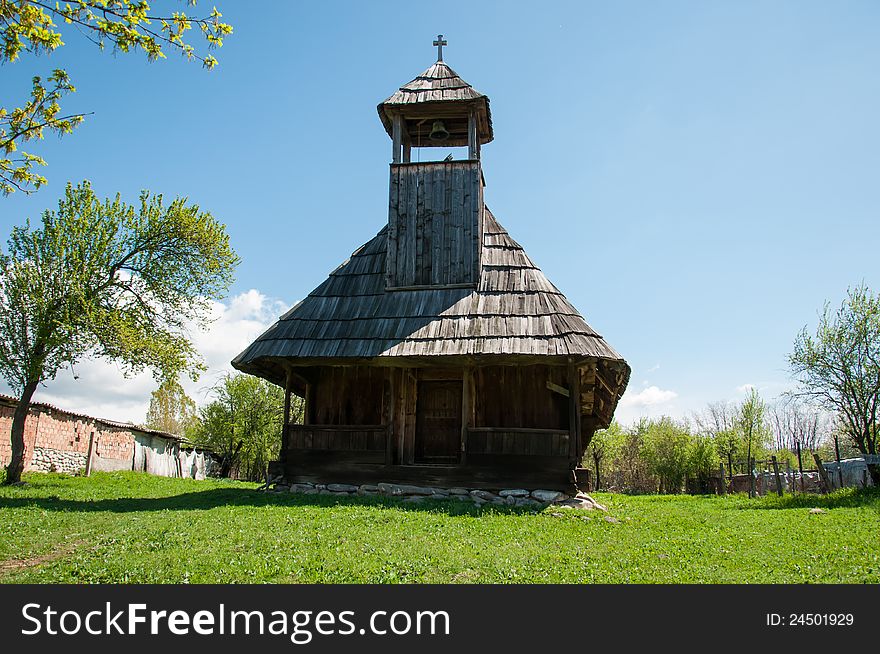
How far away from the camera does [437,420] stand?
45.7 ft

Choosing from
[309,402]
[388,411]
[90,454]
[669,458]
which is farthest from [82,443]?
[669,458]

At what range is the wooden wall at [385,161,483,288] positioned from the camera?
46.8ft

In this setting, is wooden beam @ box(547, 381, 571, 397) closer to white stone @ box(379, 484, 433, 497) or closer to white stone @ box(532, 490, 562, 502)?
white stone @ box(532, 490, 562, 502)

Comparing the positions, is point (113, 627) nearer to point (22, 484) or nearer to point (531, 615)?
point (531, 615)

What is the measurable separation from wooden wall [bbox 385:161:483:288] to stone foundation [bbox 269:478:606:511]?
4559 mm

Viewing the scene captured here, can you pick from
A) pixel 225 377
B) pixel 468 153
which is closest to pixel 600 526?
pixel 468 153

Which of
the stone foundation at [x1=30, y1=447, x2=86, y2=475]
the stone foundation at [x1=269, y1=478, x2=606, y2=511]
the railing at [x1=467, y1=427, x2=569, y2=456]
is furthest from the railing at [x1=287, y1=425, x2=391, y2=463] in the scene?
the stone foundation at [x1=30, y1=447, x2=86, y2=475]

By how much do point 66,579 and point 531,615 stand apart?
4237 millimetres

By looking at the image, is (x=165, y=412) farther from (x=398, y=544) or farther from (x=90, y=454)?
(x=398, y=544)

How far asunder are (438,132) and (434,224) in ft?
8.92

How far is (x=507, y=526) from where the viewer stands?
9.20 meters

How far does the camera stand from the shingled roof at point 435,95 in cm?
1477

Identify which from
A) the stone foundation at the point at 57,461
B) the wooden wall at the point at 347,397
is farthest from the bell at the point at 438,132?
the stone foundation at the point at 57,461

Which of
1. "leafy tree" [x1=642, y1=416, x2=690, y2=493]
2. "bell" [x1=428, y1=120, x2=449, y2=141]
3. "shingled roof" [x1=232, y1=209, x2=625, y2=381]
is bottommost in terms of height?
"leafy tree" [x1=642, y1=416, x2=690, y2=493]
